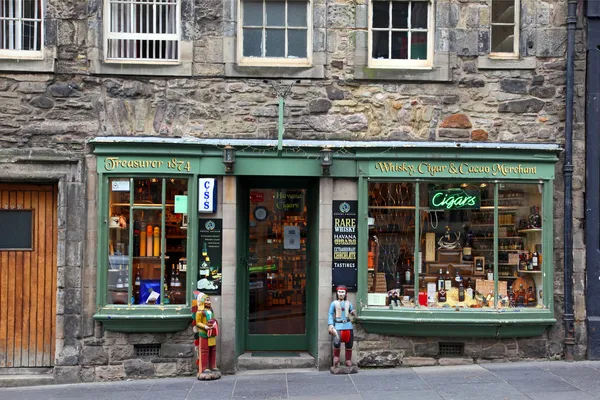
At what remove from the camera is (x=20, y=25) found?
9.59m

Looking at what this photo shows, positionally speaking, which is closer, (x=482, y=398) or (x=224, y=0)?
(x=482, y=398)

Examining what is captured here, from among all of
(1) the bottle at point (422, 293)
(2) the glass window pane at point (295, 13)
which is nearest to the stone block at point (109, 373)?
(1) the bottle at point (422, 293)

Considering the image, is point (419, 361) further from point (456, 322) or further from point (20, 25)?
point (20, 25)

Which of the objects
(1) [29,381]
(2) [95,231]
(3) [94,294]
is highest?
(2) [95,231]

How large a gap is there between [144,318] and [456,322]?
14.8ft

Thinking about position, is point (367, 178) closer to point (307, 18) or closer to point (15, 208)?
point (307, 18)

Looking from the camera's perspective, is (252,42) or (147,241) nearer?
(147,241)

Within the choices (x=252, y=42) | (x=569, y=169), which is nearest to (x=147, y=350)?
(x=252, y=42)

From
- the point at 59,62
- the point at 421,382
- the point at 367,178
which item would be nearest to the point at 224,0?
the point at 59,62

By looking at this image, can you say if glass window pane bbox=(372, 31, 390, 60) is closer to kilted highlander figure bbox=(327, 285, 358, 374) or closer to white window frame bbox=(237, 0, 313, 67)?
white window frame bbox=(237, 0, 313, 67)

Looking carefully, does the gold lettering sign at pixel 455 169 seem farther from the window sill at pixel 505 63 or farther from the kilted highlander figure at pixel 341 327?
the kilted highlander figure at pixel 341 327

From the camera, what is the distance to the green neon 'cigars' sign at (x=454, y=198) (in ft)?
31.8

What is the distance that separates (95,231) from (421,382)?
5.11 m

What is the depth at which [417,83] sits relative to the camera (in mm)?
9656
